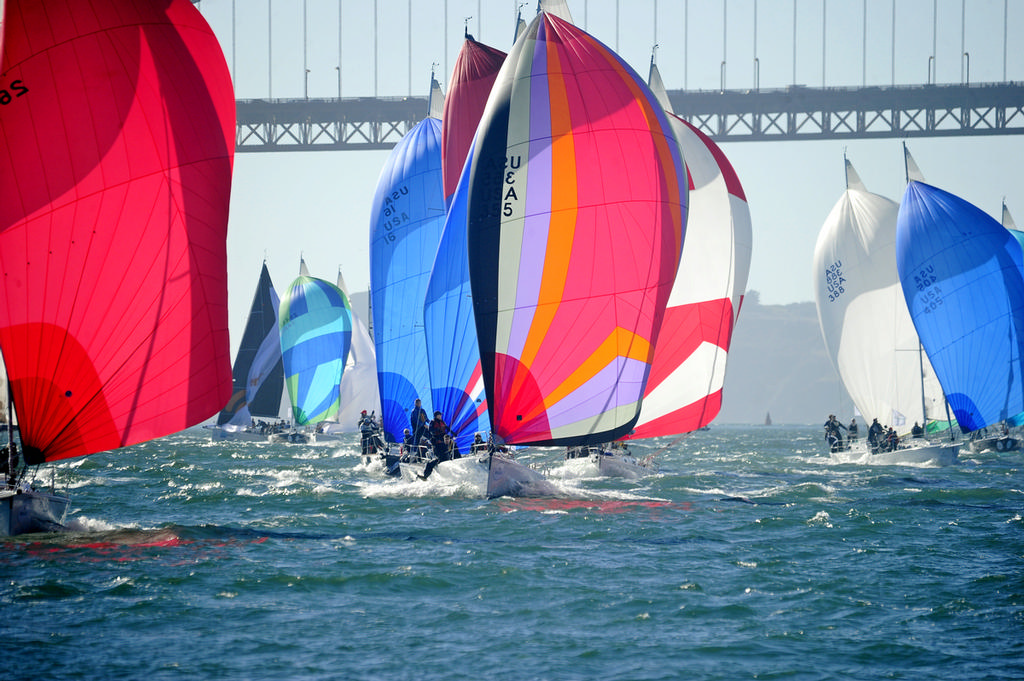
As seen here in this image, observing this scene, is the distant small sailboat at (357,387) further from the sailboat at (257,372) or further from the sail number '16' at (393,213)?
the sail number '16' at (393,213)

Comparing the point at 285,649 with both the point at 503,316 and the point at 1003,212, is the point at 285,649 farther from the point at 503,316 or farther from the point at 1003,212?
the point at 1003,212

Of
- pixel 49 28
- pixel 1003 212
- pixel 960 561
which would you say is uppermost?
pixel 1003 212

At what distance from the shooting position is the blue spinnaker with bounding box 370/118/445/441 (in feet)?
70.2

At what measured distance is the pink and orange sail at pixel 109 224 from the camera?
10.5 metres

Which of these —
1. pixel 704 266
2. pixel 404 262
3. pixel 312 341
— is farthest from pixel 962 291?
pixel 312 341

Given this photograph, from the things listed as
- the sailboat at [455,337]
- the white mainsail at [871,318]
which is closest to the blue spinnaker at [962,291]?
the white mainsail at [871,318]

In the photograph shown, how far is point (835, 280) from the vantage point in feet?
91.8

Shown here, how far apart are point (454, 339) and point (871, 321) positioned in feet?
45.0

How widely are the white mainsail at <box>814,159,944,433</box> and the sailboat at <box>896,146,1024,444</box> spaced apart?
76.3 inches

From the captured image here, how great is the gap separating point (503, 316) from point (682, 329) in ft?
24.0

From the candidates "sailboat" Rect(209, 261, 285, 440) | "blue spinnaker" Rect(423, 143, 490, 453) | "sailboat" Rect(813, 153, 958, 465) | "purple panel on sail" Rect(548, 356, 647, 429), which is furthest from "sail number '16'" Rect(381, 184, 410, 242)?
"sailboat" Rect(209, 261, 285, 440)

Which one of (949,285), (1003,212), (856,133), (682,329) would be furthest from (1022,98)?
(682,329)

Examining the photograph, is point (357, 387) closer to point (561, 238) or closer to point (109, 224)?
point (561, 238)

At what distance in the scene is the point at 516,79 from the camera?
15.4 m
